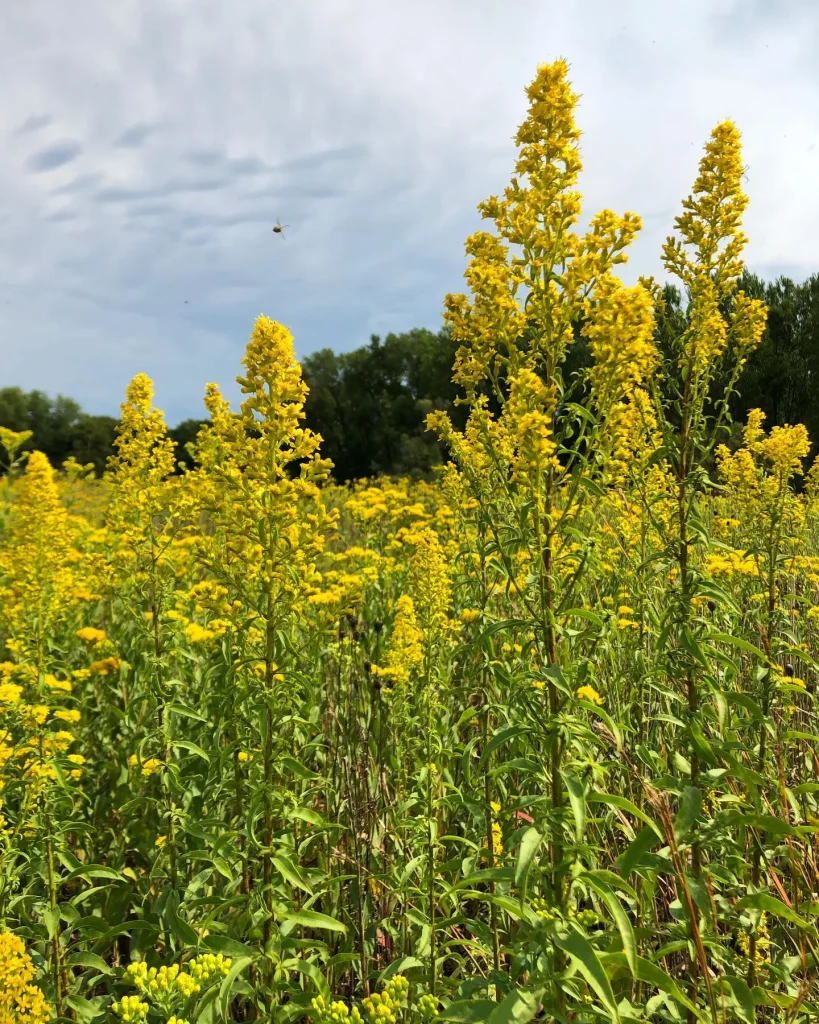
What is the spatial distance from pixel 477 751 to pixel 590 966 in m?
2.40

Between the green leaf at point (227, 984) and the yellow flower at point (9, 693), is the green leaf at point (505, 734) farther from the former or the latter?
the yellow flower at point (9, 693)

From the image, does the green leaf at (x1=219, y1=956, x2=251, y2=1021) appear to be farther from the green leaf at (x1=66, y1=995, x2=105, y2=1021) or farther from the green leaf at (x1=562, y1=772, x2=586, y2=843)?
the green leaf at (x1=562, y1=772, x2=586, y2=843)

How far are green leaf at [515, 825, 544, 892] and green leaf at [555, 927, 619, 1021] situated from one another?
7.9 inches

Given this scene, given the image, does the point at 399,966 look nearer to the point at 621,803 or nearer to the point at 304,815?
the point at 304,815

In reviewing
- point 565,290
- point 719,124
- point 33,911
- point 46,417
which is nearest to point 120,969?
point 33,911

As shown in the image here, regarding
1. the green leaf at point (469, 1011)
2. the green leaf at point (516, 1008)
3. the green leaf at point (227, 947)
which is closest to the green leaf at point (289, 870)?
the green leaf at point (227, 947)

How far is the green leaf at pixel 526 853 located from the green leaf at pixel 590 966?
0.20 m

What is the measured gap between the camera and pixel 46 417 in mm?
49312

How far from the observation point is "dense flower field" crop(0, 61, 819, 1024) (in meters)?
1.91

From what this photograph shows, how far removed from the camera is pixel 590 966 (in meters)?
1.59

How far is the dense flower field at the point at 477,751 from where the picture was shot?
1906 mm

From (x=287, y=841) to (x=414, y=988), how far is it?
0.72 m

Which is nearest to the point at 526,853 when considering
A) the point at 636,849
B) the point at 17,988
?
the point at 636,849

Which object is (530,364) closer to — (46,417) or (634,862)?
(634,862)
